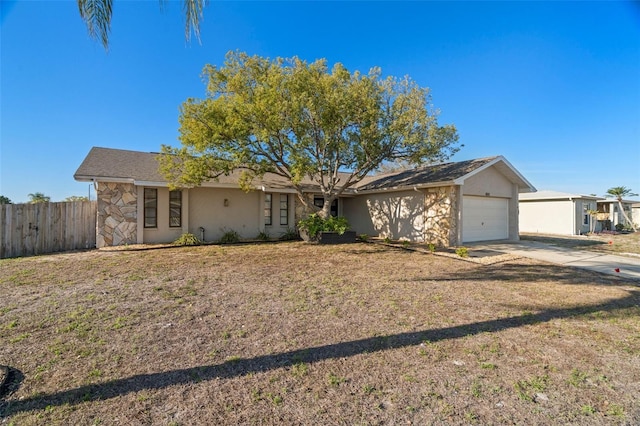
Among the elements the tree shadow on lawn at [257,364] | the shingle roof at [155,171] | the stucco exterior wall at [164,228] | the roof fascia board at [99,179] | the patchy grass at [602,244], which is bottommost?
the tree shadow on lawn at [257,364]

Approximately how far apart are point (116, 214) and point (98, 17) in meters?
9.72

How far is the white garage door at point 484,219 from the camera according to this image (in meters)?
14.0

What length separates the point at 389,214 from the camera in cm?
1614

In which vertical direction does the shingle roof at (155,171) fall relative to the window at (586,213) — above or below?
above

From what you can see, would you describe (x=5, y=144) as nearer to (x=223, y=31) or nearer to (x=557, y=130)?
(x=223, y=31)

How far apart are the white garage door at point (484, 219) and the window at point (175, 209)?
41.7 ft

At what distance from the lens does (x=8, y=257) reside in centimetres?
980

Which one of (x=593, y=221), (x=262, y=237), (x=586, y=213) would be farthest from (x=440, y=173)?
(x=593, y=221)

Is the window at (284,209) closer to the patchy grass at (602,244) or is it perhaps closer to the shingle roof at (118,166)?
the shingle roof at (118,166)

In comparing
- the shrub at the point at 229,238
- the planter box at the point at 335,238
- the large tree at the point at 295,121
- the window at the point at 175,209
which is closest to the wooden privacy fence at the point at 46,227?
the window at the point at 175,209

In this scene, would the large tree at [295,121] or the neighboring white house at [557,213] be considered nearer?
the large tree at [295,121]

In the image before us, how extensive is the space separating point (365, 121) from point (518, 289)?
7643mm

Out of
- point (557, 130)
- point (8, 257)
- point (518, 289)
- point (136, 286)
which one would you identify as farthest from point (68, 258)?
point (557, 130)

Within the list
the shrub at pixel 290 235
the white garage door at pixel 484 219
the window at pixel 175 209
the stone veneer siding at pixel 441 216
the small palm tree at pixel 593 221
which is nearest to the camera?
the stone veneer siding at pixel 441 216
